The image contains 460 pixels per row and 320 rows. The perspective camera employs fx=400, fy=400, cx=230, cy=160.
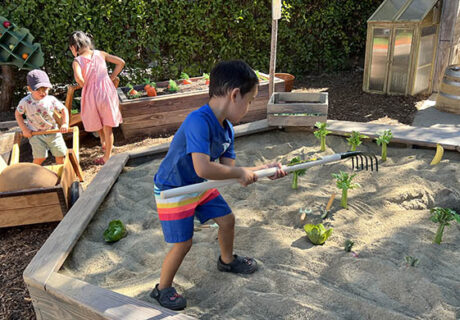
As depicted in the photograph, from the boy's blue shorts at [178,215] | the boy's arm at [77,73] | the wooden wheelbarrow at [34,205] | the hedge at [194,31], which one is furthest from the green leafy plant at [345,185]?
the hedge at [194,31]

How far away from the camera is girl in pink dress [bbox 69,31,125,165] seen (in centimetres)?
423

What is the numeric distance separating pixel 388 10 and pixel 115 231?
5.40 meters

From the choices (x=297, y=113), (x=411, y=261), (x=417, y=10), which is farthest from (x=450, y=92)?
(x=411, y=261)

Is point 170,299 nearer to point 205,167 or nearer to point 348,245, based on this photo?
point 205,167

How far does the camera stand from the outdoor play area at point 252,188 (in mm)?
2029

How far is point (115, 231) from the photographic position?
265 centimetres

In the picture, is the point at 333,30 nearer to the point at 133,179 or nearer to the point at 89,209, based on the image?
the point at 133,179

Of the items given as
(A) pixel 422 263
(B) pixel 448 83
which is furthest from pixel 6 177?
(B) pixel 448 83

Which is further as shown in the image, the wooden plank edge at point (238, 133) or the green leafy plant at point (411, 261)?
the wooden plank edge at point (238, 133)

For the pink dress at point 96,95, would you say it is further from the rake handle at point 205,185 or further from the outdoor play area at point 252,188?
the rake handle at point 205,185

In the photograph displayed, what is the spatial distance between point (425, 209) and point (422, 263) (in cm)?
67

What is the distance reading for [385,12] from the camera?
239 inches

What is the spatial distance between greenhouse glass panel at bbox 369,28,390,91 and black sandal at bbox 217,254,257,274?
195 inches

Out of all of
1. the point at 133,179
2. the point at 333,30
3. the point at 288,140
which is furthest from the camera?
the point at 333,30
